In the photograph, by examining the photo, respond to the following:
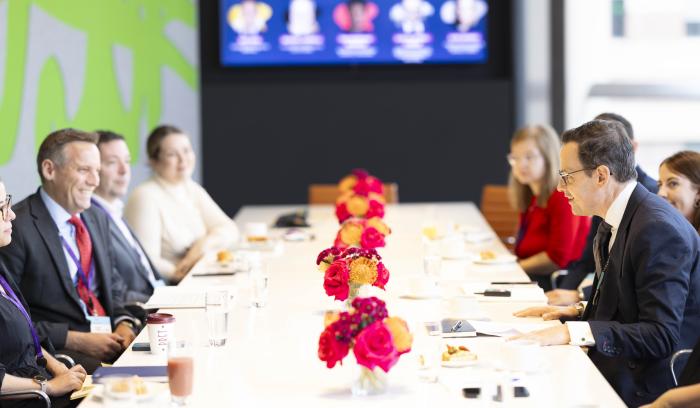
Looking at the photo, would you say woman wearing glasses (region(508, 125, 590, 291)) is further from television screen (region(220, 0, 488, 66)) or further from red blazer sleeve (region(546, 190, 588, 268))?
television screen (region(220, 0, 488, 66))

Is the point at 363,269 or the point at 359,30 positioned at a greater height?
the point at 359,30

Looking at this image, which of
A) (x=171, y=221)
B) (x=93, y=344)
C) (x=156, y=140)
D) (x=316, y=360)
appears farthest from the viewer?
(x=156, y=140)

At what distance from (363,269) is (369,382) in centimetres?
62

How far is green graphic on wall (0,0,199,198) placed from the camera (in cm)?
559

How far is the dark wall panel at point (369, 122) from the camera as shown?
10820 millimetres

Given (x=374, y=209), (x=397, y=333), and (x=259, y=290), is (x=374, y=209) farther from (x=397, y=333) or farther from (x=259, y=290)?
(x=397, y=333)

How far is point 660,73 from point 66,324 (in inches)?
224

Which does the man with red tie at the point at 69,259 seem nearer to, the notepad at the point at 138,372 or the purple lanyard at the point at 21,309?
the purple lanyard at the point at 21,309

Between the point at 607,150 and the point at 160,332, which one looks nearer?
the point at 160,332

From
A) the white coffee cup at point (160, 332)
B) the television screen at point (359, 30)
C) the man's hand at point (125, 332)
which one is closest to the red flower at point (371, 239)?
→ the man's hand at point (125, 332)

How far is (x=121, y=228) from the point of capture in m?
5.33

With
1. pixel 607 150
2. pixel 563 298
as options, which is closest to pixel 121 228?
pixel 563 298

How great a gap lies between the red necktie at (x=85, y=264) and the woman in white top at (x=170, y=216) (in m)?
1.34

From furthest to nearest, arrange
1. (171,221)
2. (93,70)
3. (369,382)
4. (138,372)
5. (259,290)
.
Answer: (93,70) < (171,221) < (259,290) < (138,372) < (369,382)
